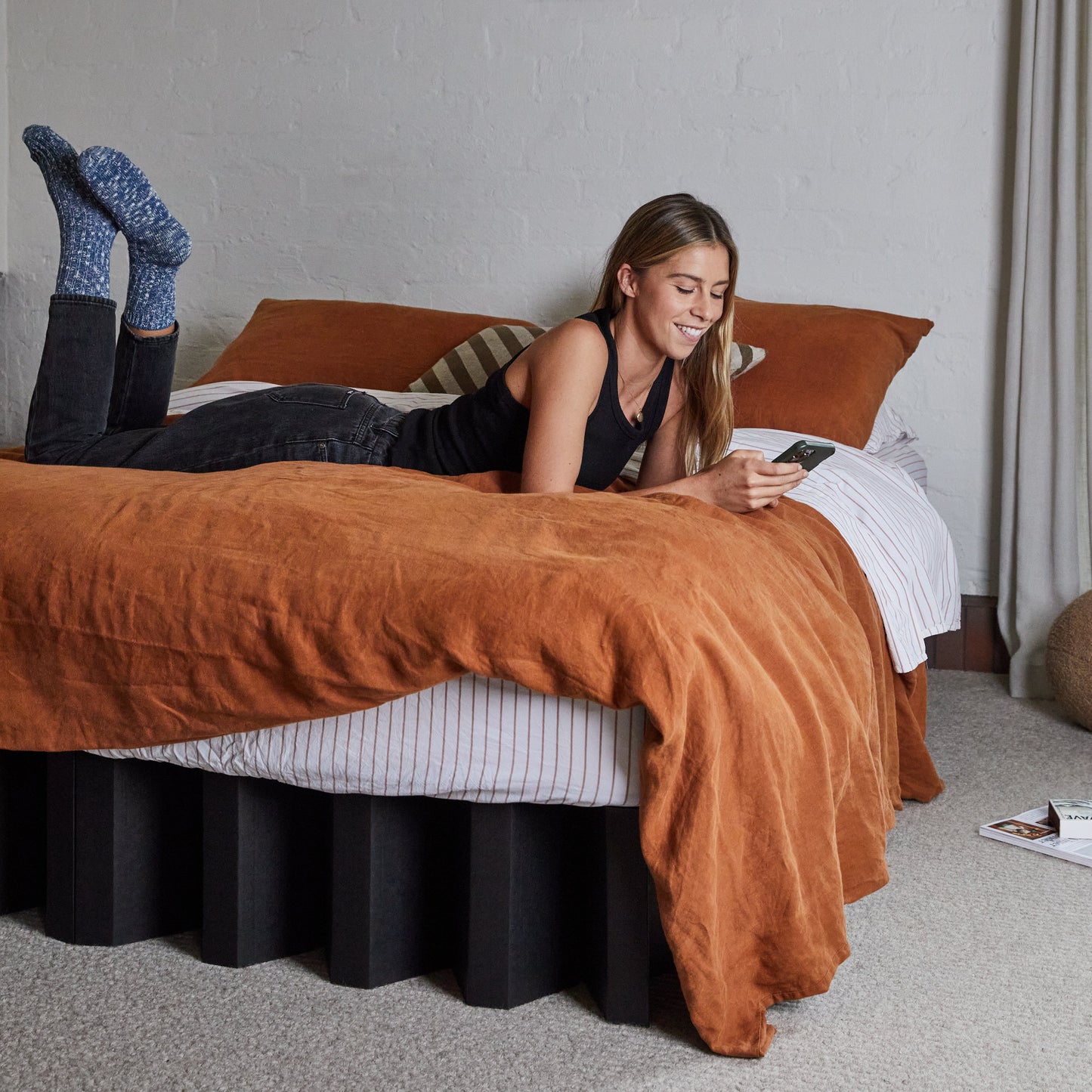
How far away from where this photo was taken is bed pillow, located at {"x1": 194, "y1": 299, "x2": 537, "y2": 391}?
9.61 ft

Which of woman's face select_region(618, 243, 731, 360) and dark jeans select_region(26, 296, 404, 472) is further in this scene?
dark jeans select_region(26, 296, 404, 472)

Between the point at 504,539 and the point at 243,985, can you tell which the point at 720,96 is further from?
the point at 243,985

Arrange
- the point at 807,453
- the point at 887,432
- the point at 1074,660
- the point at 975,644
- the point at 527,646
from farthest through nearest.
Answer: the point at 975,644, the point at 887,432, the point at 1074,660, the point at 807,453, the point at 527,646

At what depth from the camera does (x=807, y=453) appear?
1.84m

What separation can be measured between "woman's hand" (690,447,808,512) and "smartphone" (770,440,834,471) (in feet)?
0.16

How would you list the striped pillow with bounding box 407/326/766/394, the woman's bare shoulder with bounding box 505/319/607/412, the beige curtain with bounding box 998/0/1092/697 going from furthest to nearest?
1. the beige curtain with bounding box 998/0/1092/697
2. the striped pillow with bounding box 407/326/766/394
3. the woman's bare shoulder with bounding box 505/319/607/412

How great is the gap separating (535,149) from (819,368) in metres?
1.24

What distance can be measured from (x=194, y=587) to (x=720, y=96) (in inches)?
97.5

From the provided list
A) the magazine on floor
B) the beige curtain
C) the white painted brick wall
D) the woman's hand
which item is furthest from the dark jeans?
the beige curtain

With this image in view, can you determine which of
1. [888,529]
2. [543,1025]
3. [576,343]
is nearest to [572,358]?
[576,343]

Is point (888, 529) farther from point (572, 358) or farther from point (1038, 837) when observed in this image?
point (572, 358)

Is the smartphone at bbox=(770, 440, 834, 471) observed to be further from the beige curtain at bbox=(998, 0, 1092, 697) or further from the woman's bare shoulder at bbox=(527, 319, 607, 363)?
the beige curtain at bbox=(998, 0, 1092, 697)

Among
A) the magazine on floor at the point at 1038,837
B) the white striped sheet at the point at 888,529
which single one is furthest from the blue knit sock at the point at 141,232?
the magazine on floor at the point at 1038,837

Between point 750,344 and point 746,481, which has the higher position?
point 750,344
